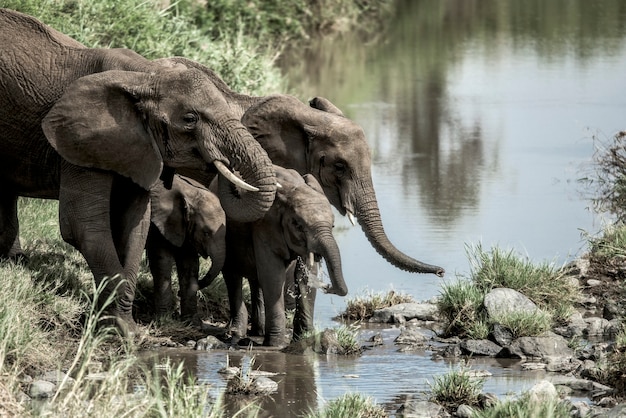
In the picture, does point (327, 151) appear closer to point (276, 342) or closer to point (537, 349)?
point (276, 342)

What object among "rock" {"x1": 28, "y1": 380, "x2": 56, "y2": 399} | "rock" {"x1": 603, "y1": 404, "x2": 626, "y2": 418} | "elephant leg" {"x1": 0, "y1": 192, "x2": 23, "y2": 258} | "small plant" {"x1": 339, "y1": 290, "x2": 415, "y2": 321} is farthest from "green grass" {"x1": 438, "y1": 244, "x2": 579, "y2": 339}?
"rock" {"x1": 28, "y1": 380, "x2": 56, "y2": 399}

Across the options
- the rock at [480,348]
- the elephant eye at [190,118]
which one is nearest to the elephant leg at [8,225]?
the elephant eye at [190,118]

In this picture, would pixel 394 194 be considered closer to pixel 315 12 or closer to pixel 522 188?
pixel 522 188

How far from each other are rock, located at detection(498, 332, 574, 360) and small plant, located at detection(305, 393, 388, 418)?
2410 mm

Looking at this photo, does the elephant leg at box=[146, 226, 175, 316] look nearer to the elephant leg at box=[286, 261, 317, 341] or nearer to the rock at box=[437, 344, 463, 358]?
the elephant leg at box=[286, 261, 317, 341]

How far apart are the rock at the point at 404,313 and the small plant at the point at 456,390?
3342 millimetres

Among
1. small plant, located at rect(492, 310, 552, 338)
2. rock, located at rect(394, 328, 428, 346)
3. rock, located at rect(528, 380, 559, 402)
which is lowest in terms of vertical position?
rock, located at rect(394, 328, 428, 346)

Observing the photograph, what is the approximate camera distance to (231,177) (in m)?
11.0

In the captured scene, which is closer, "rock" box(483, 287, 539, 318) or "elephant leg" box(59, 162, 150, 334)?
"elephant leg" box(59, 162, 150, 334)

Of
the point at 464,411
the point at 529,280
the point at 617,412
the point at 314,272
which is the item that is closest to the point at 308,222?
the point at 314,272

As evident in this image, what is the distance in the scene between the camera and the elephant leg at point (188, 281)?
508 inches

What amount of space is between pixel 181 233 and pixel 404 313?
2.21m

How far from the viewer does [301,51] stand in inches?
1551

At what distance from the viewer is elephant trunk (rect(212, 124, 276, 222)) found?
11.1 m
